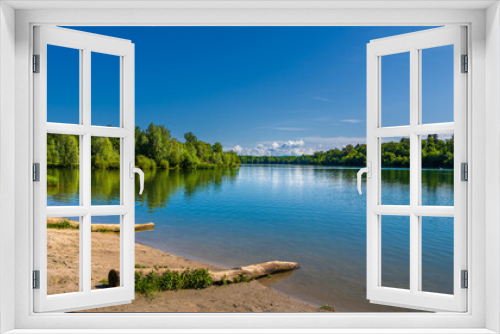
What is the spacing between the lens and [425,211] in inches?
71.2

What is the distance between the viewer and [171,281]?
445cm

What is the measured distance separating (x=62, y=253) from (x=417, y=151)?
4843mm

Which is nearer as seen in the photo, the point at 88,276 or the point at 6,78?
the point at 6,78

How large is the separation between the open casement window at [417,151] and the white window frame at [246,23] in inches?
2.0

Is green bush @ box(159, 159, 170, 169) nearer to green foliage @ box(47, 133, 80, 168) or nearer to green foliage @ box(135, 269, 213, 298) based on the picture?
green foliage @ box(135, 269, 213, 298)

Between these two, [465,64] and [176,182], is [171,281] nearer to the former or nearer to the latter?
[465,64]

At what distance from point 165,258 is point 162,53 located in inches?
404

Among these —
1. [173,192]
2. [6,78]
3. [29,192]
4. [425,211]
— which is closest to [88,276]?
[29,192]

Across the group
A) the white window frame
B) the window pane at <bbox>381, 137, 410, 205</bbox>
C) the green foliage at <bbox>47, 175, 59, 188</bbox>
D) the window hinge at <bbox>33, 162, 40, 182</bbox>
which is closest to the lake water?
the green foliage at <bbox>47, 175, 59, 188</bbox>

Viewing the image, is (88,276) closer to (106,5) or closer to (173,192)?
(106,5)

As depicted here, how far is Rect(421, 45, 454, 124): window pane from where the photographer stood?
1.91 meters

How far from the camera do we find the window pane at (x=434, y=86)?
191cm

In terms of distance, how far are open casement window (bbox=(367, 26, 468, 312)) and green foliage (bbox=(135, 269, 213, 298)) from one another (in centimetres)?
312

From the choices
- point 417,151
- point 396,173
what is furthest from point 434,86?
point 396,173
